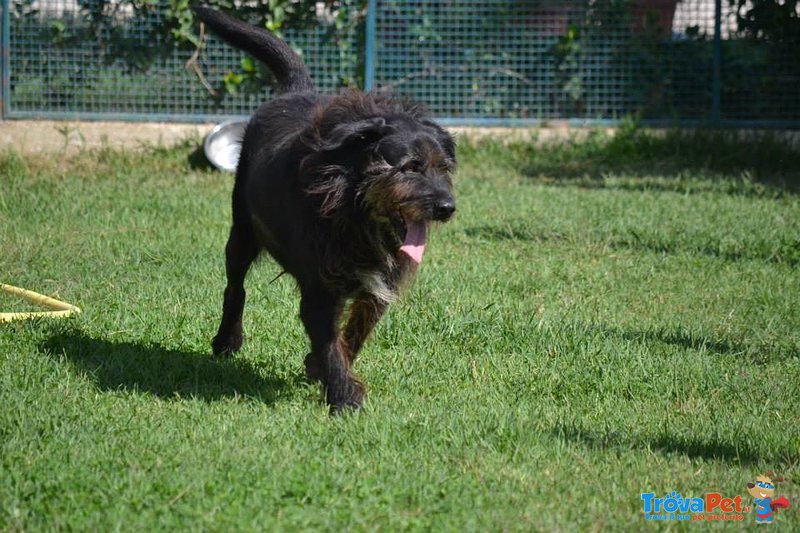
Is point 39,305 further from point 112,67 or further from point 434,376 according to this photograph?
point 112,67

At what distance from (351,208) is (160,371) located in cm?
135

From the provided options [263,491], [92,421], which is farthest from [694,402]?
[92,421]

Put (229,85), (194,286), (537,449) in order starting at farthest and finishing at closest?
(229,85) → (194,286) → (537,449)

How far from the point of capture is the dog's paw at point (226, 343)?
17.7 feet

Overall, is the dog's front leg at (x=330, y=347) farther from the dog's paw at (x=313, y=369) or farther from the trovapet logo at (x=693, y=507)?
the trovapet logo at (x=693, y=507)

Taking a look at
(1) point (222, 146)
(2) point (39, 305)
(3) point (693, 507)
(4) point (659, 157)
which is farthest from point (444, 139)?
(4) point (659, 157)

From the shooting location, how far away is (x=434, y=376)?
4988 mm

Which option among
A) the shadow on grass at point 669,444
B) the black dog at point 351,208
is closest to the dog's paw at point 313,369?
the black dog at point 351,208

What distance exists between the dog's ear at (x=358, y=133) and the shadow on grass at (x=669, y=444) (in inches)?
57.2

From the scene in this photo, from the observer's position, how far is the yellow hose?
213 inches

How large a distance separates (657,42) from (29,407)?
9.49 m

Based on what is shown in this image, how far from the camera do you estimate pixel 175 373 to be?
4.95 metres

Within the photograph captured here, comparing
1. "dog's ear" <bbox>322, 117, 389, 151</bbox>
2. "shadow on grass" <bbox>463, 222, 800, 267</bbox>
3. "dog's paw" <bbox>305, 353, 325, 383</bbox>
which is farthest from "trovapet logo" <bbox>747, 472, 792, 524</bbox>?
"shadow on grass" <bbox>463, 222, 800, 267</bbox>

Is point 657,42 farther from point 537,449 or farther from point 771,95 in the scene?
point 537,449
